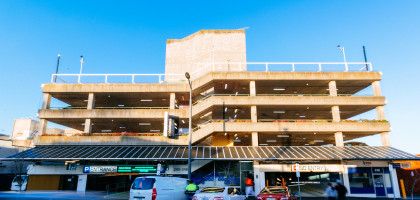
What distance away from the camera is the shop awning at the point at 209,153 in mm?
27484

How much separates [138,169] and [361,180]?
2232 centimetres

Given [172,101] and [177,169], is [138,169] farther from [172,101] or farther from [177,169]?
[172,101]

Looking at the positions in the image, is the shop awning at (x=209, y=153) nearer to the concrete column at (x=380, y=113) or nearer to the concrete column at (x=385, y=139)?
the concrete column at (x=385, y=139)

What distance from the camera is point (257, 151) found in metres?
29.4

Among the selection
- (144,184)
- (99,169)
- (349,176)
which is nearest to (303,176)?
(349,176)

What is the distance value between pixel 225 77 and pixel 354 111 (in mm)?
16751

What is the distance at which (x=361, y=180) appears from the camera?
2983 cm

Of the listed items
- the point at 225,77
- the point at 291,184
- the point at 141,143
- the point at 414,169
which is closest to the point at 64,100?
the point at 141,143

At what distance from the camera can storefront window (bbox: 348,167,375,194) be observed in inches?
1156

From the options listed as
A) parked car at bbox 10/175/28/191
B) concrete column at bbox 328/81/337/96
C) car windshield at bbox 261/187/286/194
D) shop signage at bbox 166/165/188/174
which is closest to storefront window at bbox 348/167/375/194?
concrete column at bbox 328/81/337/96

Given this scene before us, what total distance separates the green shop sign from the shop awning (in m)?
1.38

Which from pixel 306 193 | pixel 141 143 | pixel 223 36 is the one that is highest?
pixel 223 36

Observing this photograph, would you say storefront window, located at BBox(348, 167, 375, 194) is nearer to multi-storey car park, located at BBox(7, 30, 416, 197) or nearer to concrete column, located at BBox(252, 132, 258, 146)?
multi-storey car park, located at BBox(7, 30, 416, 197)

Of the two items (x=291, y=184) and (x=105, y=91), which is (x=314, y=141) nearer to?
(x=291, y=184)
